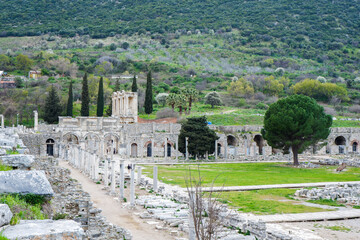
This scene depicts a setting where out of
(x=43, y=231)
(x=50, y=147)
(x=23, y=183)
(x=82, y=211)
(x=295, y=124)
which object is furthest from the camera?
(x=50, y=147)

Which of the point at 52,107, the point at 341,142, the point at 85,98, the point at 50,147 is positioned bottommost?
the point at 50,147

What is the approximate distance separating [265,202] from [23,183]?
595 inches

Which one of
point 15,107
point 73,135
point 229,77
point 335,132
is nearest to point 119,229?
point 73,135

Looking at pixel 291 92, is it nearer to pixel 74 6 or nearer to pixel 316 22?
pixel 316 22

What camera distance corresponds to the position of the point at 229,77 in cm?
9994

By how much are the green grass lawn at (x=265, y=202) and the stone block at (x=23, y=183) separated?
12.1 metres

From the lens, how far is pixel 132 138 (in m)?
54.5

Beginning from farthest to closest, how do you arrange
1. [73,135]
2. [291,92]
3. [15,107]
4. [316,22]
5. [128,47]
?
[316,22]
[128,47]
[291,92]
[15,107]
[73,135]

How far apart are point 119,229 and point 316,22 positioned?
146 m

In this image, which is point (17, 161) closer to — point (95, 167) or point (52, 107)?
point (95, 167)

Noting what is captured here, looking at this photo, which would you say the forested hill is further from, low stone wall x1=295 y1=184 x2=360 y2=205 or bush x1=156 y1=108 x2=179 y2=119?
low stone wall x1=295 y1=184 x2=360 y2=205

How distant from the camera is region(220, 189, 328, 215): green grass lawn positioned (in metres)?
19.1

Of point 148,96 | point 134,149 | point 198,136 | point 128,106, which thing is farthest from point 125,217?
point 148,96

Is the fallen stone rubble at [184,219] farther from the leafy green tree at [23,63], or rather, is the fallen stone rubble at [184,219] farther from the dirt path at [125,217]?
the leafy green tree at [23,63]
